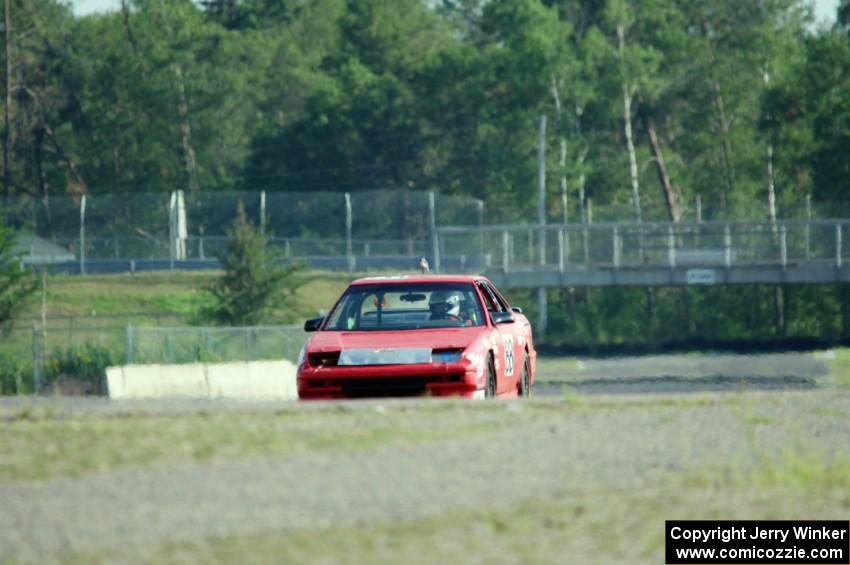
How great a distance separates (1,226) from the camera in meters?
41.4

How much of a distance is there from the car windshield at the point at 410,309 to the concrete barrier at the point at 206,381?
8.33 m

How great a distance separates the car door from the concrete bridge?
30.2 m

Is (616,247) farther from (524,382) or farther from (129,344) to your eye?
(524,382)

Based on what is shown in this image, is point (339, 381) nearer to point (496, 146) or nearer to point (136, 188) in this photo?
point (496, 146)

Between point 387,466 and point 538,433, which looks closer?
point 387,466

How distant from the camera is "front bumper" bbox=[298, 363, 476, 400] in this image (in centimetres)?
1500

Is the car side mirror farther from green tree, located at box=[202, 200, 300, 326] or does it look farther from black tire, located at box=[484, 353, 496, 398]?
green tree, located at box=[202, 200, 300, 326]

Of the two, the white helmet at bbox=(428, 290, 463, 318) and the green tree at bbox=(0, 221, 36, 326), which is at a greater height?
the white helmet at bbox=(428, 290, 463, 318)

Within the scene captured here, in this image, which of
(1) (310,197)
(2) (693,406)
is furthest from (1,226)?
(2) (693,406)

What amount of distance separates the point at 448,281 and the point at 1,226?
26383mm

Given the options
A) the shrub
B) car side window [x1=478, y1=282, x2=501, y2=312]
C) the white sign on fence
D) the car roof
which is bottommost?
the shrub

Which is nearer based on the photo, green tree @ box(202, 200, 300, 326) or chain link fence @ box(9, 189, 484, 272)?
green tree @ box(202, 200, 300, 326)

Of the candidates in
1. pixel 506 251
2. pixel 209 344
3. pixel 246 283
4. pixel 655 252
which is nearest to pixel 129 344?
pixel 209 344

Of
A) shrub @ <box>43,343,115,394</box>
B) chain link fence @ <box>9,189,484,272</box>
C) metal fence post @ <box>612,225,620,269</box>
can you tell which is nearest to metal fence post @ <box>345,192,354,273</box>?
chain link fence @ <box>9,189,484,272</box>
